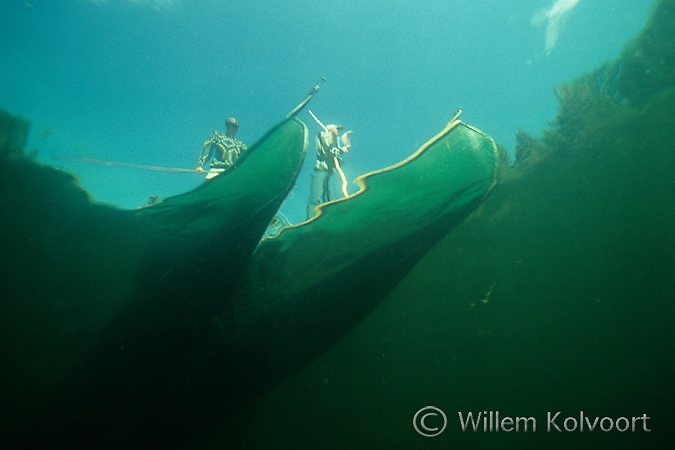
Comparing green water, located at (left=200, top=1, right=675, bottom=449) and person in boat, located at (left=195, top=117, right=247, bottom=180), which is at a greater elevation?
person in boat, located at (left=195, top=117, right=247, bottom=180)

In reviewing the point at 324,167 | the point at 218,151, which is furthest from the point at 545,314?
the point at 218,151

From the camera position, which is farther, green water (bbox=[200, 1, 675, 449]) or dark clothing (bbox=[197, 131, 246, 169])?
dark clothing (bbox=[197, 131, 246, 169])

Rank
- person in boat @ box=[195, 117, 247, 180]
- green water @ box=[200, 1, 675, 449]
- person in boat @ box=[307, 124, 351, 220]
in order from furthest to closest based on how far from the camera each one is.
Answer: person in boat @ box=[307, 124, 351, 220]
person in boat @ box=[195, 117, 247, 180]
green water @ box=[200, 1, 675, 449]

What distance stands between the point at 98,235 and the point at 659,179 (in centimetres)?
807

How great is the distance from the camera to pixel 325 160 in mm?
6059

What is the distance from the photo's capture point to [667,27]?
390 cm

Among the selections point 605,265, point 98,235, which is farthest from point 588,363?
point 98,235

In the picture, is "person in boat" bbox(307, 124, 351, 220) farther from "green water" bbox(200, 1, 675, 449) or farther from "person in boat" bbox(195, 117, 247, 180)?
"green water" bbox(200, 1, 675, 449)

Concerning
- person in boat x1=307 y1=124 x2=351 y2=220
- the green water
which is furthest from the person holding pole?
the green water

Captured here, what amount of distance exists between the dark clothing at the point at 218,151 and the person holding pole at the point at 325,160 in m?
1.92

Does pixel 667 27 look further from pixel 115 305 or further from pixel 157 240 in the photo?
pixel 115 305

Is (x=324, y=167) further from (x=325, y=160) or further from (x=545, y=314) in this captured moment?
(x=545, y=314)

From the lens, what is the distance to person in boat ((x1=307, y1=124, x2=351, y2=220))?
5957mm

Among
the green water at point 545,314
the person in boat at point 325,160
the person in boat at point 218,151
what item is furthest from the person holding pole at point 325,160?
the green water at point 545,314
